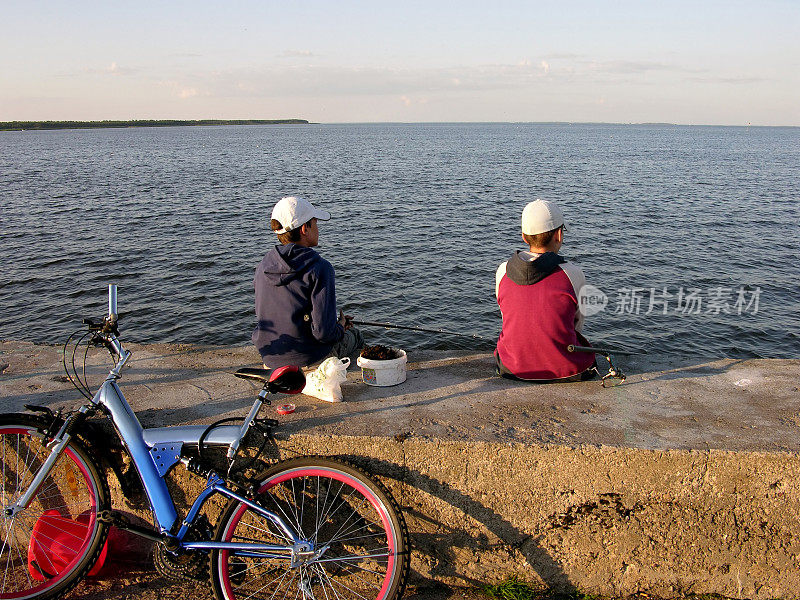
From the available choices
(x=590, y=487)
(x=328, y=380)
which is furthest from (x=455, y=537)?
(x=328, y=380)

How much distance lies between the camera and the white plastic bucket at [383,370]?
4.54 metres

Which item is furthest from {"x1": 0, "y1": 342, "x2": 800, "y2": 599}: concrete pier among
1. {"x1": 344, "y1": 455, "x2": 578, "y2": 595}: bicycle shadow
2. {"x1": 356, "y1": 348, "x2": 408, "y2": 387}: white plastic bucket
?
{"x1": 356, "y1": 348, "x2": 408, "y2": 387}: white plastic bucket

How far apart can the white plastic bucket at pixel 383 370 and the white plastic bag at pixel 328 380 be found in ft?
0.89

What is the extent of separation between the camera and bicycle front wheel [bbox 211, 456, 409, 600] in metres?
3.31

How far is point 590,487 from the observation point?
3.53 metres

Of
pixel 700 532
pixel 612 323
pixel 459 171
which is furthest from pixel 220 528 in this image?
pixel 459 171

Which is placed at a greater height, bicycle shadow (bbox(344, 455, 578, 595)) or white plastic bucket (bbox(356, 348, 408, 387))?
white plastic bucket (bbox(356, 348, 408, 387))

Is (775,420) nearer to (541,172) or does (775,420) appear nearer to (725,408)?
(725,408)

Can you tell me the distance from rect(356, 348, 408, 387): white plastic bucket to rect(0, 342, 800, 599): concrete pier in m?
0.50

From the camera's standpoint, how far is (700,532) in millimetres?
3479

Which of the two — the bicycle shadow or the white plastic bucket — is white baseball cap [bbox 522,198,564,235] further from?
the bicycle shadow

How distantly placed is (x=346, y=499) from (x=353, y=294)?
12.4 m
